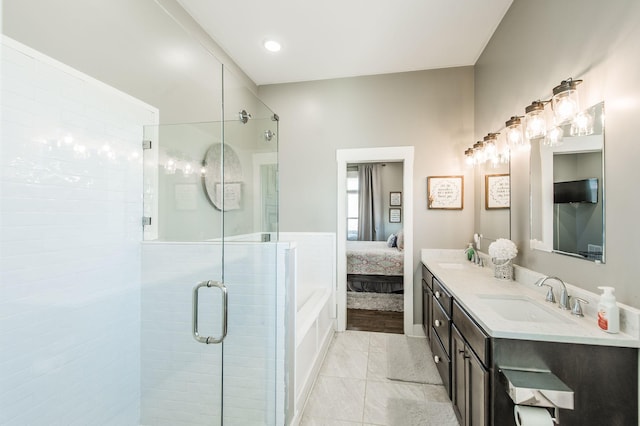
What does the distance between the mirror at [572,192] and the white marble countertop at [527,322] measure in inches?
9.8

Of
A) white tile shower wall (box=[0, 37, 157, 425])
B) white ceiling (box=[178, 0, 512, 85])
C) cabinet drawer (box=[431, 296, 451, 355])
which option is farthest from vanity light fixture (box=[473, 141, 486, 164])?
white tile shower wall (box=[0, 37, 157, 425])

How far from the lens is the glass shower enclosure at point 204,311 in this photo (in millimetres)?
1632

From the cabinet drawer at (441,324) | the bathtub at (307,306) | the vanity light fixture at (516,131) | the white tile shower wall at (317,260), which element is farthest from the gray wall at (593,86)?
the white tile shower wall at (317,260)

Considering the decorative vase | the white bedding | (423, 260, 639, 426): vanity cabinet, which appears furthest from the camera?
the white bedding

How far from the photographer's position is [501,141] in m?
2.33

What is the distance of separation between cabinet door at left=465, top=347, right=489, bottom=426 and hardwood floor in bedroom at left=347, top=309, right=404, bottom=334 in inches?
68.5

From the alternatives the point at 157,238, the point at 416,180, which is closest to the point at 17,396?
the point at 157,238

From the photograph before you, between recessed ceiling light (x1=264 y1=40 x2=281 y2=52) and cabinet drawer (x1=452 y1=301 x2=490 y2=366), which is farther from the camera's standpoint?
recessed ceiling light (x1=264 y1=40 x2=281 y2=52)

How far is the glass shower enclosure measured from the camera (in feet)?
5.35

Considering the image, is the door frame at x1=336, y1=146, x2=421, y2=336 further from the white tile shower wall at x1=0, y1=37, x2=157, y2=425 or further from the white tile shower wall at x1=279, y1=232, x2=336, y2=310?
the white tile shower wall at x1=0, y1=37, x2=157, y2=425

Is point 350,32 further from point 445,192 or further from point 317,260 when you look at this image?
point 317,260

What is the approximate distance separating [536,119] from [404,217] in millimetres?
1616

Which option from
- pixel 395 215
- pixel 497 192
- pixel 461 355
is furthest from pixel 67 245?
pixel 395 215

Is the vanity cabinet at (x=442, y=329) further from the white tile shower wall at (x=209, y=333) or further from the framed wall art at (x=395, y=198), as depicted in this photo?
the framed wall art at (x=395, y=198)
